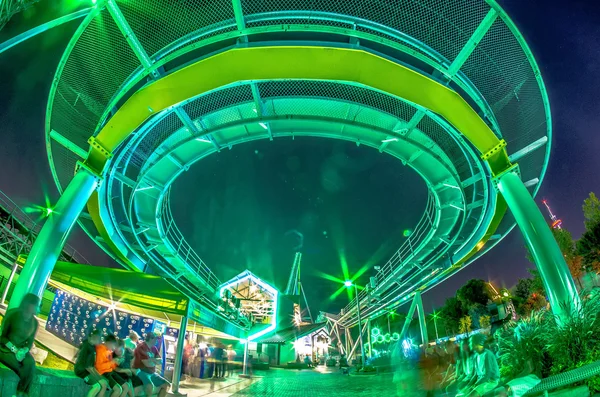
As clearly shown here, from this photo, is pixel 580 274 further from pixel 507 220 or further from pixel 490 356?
pixel 490 356

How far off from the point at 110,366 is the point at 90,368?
1.57 ft

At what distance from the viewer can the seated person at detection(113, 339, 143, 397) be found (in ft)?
17.6

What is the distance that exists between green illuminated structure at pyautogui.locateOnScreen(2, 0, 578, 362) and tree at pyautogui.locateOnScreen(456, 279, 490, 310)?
165ft

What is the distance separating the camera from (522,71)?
28.5ft

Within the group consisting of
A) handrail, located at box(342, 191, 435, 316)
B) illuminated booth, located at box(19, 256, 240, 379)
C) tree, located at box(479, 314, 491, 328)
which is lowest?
illuminated booth, located at box(19, 256, 240, 379)

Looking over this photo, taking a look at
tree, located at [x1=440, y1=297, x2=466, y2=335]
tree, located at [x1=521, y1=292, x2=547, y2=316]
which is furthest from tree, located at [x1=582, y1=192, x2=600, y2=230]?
tree, located at [x1=440, y1=297, x2=466, y2=335]

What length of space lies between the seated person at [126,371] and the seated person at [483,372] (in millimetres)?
5473

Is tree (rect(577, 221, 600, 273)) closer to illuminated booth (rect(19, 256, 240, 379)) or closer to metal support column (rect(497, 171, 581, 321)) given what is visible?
metal support column (rect(497, 171, 581, 321))

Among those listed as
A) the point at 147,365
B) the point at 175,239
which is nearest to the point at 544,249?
the point at 147,365

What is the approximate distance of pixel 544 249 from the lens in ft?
26.7

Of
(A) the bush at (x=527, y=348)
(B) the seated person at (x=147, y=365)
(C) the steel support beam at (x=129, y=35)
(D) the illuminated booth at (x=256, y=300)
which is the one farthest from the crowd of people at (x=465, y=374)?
(D) the illuminated booth at (x=256, y=300)

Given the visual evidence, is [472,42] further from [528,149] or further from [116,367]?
[116,367]

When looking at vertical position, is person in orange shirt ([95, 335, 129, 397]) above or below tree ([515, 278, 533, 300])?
below

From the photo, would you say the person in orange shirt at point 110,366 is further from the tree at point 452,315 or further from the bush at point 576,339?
the tree at point 452,315
